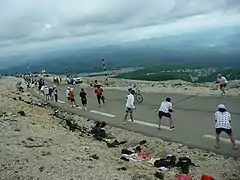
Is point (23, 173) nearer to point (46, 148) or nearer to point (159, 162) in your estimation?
point (46, 148)

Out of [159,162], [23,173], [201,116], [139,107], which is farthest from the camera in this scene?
[139,107]

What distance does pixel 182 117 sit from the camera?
63.3 ft

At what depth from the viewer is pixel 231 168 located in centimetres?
1184

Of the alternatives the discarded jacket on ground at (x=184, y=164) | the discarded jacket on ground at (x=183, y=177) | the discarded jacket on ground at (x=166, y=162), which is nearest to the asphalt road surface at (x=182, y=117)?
the discarded jacket on ground at (x=184, y=164)

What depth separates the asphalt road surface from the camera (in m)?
14.9

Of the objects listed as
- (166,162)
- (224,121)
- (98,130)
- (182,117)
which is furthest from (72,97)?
(224,121)

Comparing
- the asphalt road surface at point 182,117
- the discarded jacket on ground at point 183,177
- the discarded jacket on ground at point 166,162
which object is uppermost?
the asphalt road surface at point 182,117

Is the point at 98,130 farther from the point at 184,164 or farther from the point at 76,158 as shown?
the point at 184,164

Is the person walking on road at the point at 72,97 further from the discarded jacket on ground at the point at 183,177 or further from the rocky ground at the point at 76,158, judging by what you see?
the discarded jacket on ground at the point at 183,177

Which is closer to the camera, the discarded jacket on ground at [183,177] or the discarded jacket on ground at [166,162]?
the discarded jacket on ground at [183,177]

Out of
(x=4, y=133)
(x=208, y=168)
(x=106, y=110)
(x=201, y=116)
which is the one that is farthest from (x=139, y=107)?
(x=208, y=168)

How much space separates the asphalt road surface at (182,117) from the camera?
1487cm

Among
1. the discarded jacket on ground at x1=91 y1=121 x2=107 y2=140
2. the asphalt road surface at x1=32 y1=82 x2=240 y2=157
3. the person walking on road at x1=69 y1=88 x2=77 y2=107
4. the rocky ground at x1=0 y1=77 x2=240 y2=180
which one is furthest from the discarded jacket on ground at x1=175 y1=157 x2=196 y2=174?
the person walking on road at x1=69 y1=88 x2=77 y2=107

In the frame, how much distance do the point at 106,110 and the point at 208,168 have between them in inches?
518
